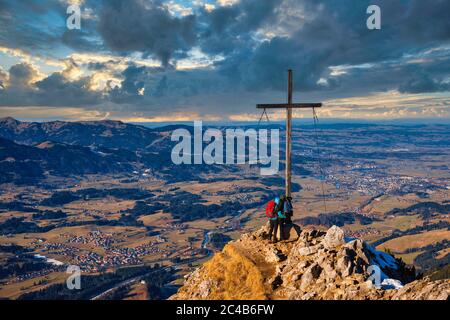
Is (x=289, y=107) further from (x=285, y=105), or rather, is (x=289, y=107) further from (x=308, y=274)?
(x=308, y=274)

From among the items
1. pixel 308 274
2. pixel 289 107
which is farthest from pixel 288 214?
pixel 289 107

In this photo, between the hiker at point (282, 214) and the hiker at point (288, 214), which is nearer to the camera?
the hiker at point (282, 214)

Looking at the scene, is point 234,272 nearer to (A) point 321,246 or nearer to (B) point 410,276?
(A) point 321,246

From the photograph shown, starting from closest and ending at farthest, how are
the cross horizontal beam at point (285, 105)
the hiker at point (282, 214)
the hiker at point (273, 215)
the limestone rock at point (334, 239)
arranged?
the limestone rock at point (334, 239) < the hiker at point (282, 214) < the hiker at point (273, 215) < the cross horizontal beam at point (285, 105)

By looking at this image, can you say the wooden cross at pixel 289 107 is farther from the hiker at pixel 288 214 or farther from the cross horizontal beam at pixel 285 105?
the hiker at pixel 288 214

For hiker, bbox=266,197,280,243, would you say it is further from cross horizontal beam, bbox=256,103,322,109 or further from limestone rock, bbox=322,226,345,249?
cross horizontal beam, bbox=256,103,322,109

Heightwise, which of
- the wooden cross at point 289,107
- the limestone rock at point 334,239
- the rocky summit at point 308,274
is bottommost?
the rocky summit at point 308,274

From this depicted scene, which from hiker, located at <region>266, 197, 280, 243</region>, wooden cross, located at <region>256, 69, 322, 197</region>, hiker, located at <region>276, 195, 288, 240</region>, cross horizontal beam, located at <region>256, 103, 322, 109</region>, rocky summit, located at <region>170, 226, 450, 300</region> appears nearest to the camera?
rocky summit, located at <region>170, 226, 450, 300</region>

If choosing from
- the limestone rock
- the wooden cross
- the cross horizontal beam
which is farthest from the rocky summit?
the cross horizontal beam

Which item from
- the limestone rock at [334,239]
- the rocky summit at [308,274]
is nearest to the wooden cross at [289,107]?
the rocky summit at [308,274]
